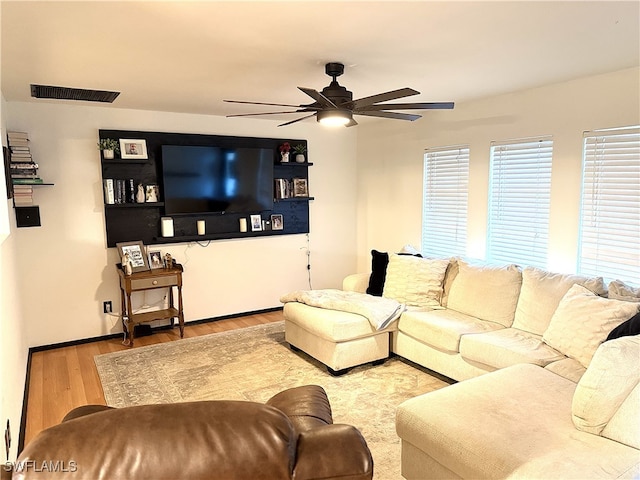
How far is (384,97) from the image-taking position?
8.77ft

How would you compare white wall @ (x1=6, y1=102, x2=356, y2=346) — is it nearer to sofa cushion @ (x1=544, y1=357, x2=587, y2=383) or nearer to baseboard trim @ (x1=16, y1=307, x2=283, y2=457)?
baseboard trim @ (x1=16, y1=307, x2=283, y2=457)

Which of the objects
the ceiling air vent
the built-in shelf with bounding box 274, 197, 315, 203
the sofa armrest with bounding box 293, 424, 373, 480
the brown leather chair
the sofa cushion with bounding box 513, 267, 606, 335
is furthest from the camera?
the built-in shelf with bounding box 274, 197, 315, 203

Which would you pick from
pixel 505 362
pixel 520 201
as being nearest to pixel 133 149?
pixel 520 201

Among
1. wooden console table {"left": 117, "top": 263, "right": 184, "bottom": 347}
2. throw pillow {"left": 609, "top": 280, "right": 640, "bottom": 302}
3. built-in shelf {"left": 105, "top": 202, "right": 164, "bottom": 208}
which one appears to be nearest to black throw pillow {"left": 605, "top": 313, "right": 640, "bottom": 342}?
throw pillow {"left": 609, "top": 280, "right": 640, "bottom": 302}

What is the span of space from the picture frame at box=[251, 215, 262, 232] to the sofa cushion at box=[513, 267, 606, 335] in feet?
9.99

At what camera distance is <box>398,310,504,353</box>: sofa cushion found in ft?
11.2

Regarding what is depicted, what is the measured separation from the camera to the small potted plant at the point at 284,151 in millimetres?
5425

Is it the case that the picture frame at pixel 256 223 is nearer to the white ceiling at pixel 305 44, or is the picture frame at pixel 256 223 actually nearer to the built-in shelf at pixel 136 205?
the built-in shelf at pixel 136 205

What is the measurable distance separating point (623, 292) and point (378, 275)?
6.88 ft

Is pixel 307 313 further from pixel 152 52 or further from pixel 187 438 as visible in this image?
pixel 187 438

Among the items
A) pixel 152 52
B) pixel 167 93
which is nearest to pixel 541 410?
pixel 152 52

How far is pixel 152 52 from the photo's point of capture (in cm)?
265

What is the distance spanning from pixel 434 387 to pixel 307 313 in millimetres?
1202

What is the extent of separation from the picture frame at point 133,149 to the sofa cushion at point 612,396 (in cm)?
427
